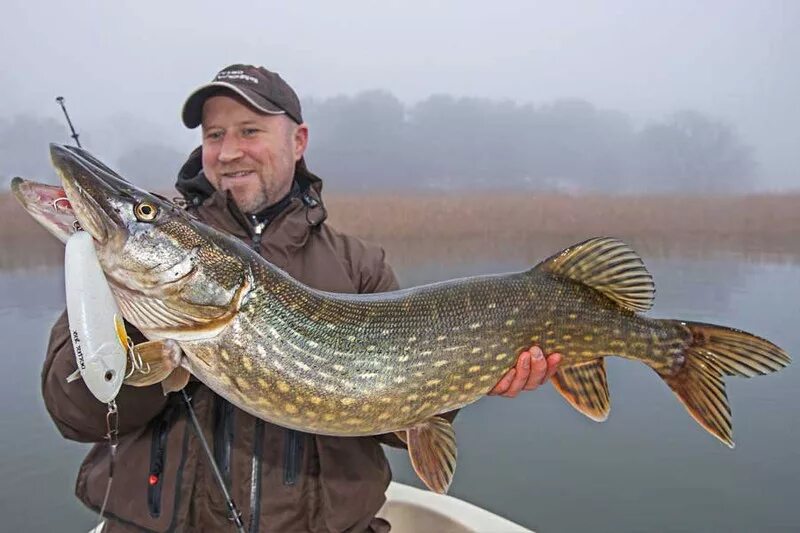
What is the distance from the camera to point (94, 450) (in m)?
1.54

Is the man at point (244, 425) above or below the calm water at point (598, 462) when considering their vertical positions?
above

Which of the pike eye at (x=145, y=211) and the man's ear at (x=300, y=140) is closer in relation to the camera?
the pike eye at (x=145, y=211)

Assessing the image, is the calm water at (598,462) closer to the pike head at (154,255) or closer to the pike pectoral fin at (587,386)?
the pike pectoral fin at (587,386)

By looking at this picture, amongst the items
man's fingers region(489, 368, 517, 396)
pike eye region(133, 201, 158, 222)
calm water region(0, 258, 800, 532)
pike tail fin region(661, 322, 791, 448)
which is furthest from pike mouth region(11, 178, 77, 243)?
calm water region(0, 258, 800, 532)

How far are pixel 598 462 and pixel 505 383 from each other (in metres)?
3.03

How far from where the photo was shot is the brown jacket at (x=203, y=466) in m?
1.35

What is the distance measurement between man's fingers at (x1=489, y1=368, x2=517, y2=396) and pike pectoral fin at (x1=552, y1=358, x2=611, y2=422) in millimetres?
166

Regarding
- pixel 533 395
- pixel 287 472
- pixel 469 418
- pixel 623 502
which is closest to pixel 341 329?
pixel 287 472

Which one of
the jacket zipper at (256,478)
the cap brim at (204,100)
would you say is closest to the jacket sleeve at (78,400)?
the jacket zipper at (256,478)

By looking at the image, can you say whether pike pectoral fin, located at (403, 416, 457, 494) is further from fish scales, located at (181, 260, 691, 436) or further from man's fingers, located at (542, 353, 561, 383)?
man's fingers, located at (542, 353, 561, 383)

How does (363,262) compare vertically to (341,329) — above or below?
above

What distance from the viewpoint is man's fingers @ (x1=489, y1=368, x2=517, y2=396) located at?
1575 mm

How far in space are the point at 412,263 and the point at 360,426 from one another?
1165 cm

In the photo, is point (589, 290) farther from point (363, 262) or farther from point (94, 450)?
point (94, 450)
